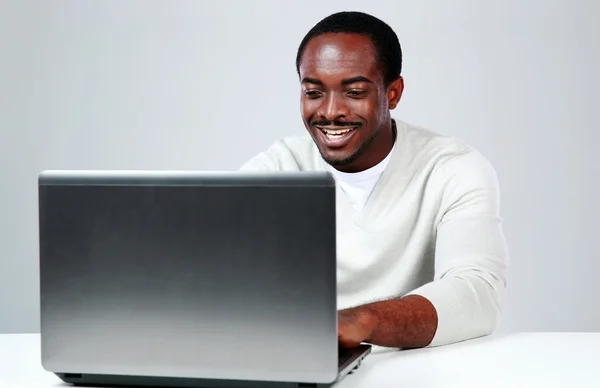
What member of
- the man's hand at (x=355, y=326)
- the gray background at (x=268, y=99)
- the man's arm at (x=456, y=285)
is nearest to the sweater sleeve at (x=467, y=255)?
the man's arm at (x=456, y=285)

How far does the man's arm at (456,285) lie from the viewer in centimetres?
132

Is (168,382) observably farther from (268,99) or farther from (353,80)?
(268,99)

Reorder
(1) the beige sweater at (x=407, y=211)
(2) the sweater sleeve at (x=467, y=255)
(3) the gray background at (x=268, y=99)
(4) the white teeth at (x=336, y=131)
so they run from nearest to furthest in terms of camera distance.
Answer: (2) the sweater sleeve at (x=467, y=255), (1) the beige sweater at (x=407, y=211), (4) the white teeth at (x=336, y=131), (3) the gray background at (x=268, y=99)

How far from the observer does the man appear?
1806 mm

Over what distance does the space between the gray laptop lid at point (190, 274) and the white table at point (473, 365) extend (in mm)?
134

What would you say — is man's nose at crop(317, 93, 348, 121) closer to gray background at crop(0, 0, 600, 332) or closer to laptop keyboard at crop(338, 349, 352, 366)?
laptop keyboard at crop(338, 349, 352, 366)

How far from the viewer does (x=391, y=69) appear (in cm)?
195

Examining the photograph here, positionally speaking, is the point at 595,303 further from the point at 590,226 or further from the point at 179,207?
the point at 179,207

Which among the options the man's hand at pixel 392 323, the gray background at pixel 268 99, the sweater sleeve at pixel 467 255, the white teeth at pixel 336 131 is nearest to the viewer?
the man's hand at pixel 392 323

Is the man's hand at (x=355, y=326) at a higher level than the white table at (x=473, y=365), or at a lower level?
higher

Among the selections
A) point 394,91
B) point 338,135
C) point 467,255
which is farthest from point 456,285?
point 394,91

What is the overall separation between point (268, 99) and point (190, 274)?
2812 mm

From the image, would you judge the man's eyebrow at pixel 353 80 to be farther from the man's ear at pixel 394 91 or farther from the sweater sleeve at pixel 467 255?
the sweater sleeve at pixel 467 255

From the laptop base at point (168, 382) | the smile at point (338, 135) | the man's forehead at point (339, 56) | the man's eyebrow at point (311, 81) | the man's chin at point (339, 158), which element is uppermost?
the man's forehead at point (339, 56)
